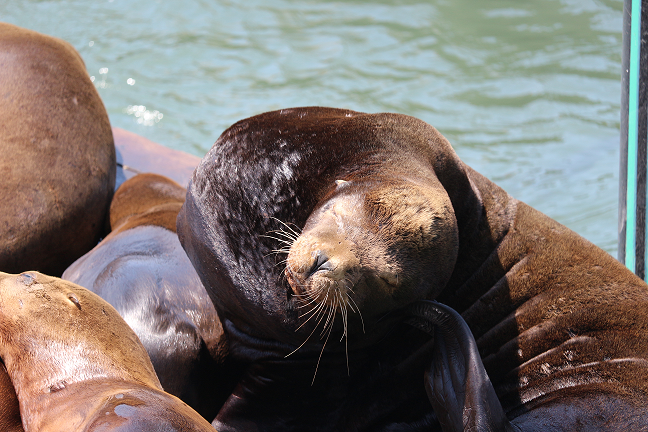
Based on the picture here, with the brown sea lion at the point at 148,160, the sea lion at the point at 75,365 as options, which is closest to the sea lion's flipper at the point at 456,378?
the sea lion at the point at 75,365

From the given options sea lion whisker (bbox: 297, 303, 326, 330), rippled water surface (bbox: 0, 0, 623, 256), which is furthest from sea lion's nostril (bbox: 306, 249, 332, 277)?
rippled water surface (bbox: 0, 0, 623, 256)

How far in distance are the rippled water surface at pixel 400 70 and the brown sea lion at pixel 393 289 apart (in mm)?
4024

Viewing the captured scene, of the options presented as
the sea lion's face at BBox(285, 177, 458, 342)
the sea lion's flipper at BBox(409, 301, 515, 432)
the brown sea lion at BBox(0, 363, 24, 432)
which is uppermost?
the sea lion's face at BBox(285, 177, 458, 342)

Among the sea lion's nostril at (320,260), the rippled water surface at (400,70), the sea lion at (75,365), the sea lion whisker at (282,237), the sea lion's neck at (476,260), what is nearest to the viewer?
the sea lion at (75,365)

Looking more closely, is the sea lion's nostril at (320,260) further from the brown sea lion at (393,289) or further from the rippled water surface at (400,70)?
the rippled water surface at (400,70)

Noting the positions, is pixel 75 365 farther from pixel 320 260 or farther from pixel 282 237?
pixel 282 237

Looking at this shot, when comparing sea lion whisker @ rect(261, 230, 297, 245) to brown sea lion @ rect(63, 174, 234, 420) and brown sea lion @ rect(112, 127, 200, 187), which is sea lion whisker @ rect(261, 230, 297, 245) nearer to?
brown sea lion @ rect(63, 174, 234, 420)

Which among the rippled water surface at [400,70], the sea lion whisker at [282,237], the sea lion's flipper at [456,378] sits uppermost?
the sea lion whisker at [282,237]

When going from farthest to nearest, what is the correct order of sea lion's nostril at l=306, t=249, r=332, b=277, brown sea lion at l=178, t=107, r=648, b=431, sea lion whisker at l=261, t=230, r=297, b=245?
sea lion whisker at l=261, t=230, r=297, b=245 < brown sea lion at l=178, t=107, r=648, b=431 < sea lion's nostril at l=306, t=249, r=332, b=277

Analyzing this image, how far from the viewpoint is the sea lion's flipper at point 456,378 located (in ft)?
7.39

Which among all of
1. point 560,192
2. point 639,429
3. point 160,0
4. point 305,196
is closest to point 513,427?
point 639,429

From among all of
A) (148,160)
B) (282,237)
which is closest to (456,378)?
(282,237)

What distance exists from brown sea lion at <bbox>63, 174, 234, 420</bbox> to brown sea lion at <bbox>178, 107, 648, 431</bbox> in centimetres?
10

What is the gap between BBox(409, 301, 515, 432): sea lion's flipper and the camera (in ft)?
7.39
